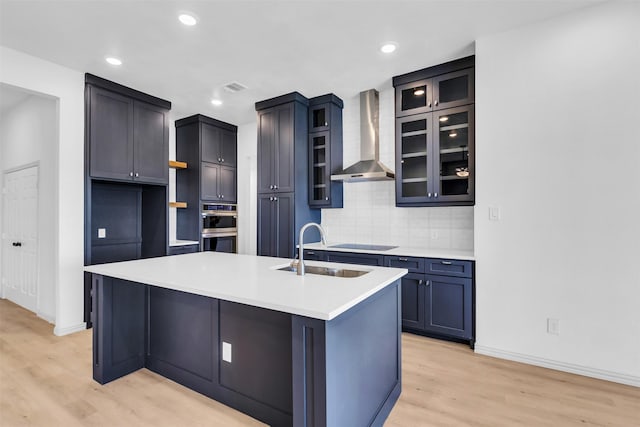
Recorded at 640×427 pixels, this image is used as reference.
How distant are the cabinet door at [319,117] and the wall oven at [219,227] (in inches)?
82.4

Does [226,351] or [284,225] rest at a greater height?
[284,225]

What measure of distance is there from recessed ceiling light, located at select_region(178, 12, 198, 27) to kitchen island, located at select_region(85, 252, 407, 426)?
196 centimetres

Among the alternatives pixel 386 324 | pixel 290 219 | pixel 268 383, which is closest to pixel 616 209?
pixel 386 324

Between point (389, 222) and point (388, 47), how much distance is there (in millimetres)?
1998

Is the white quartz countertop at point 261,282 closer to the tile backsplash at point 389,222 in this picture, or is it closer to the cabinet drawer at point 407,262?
the cabinet drawer at point 407,262

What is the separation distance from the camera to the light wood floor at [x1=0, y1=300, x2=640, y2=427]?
1.86m

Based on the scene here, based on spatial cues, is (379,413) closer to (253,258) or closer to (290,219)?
(253,258)

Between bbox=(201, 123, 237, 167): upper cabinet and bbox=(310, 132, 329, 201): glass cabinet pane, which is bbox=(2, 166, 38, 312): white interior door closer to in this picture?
bbox=(201, 123, 237, 167): upper cabinet

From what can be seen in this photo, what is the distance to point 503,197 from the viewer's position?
8.90 feet

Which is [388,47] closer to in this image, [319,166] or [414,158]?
[414,158]

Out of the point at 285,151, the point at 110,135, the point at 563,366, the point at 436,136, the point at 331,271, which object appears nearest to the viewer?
the point at 331,271

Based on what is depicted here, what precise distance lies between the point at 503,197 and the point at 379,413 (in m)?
2.05

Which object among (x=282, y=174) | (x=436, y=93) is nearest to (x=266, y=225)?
(x=282, y=174)

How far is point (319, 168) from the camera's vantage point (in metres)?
4.27
